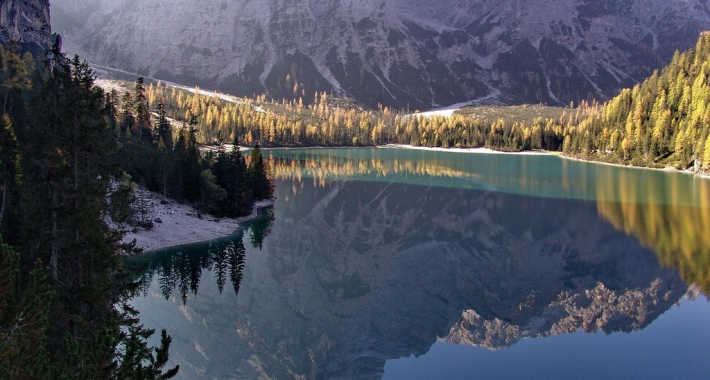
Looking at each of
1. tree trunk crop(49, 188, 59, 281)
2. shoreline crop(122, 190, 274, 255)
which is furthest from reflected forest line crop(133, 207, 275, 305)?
tree trunk crop(49, 188, 59, 281)

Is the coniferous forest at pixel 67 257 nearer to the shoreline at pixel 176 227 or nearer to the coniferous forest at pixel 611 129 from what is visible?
the shoreline at pixel 176 227

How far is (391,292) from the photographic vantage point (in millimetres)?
31391

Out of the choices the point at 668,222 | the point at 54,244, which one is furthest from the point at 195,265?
the point at 668,222

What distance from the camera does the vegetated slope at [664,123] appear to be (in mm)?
95688

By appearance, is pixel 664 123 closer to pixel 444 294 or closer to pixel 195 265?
pixel 444 294

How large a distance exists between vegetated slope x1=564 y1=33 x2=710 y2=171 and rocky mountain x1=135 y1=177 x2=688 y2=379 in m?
61.1

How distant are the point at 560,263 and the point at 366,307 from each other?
17.4m

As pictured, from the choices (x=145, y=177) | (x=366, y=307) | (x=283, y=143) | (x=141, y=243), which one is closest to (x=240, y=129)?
(x=283, y=143)

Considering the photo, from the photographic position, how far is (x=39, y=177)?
14430 mm

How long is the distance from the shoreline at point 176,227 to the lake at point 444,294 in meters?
1.40

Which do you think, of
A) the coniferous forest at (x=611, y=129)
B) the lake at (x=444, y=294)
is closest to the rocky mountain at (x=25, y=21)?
the coniferous forest at (x=611, y=129)

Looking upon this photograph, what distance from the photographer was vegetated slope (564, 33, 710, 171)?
9569cm

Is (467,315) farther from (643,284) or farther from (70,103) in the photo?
(70,103)

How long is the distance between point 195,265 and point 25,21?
86.1 m
